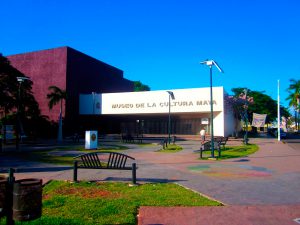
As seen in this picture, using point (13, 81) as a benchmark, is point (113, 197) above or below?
below

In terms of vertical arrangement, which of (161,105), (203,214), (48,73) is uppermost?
(48,73)

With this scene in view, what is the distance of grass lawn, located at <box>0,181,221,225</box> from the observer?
555 cm

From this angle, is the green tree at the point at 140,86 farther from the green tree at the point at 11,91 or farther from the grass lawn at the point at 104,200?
the grass lawn at the point at 104,200

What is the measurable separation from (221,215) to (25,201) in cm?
352

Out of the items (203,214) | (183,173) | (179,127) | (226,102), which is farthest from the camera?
(179,127)

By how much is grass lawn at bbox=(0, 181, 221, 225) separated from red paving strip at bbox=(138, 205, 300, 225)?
0.31 m

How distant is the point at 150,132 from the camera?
49.8 m

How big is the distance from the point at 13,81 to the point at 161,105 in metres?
20.0

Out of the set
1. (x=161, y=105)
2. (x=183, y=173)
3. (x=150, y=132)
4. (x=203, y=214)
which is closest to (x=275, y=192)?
(x=203, y=214)

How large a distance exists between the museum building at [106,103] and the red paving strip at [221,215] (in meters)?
35.6

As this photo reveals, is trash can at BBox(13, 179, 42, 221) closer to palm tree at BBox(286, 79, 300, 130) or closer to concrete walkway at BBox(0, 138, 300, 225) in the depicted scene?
concrete walkway at BBox(0, 138, 300, 225)

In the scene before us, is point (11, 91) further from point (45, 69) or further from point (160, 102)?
point (160, 102)

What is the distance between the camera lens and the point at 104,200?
6.86 metres

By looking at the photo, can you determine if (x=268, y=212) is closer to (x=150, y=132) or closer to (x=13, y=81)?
(x=13, y=81)
